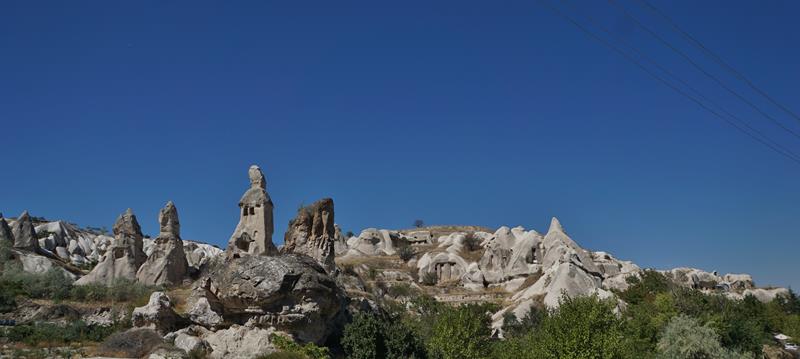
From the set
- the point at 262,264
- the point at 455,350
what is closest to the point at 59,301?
the point at 262,264

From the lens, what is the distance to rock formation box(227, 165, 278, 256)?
126 ft

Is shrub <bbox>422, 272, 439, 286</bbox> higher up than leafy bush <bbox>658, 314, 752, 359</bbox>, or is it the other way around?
shrub <bbox>422, 272, 439, 286</bbox>

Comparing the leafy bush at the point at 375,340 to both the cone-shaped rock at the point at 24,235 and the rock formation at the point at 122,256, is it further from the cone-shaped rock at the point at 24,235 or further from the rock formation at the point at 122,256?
the cone-shaped rock at the point at 24,235

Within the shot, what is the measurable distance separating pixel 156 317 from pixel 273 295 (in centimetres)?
455

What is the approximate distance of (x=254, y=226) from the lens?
3878cm

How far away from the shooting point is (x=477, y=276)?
60.1 metres

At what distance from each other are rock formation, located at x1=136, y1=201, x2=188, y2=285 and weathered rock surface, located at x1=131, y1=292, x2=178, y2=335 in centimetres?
1330

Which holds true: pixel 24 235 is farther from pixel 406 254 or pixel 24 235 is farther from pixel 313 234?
pixel 406 254

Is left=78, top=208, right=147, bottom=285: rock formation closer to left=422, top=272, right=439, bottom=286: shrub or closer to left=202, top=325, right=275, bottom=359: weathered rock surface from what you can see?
left=202, top=325, right=275, bottom=359: weathered rock surface

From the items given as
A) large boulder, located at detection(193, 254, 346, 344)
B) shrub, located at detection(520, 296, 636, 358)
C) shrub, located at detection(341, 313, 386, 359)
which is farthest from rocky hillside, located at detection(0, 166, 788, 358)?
shrub, located at detection(520, 296, 636, 358)

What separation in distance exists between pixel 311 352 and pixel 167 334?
5099 mm

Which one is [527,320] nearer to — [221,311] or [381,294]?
[381,294]

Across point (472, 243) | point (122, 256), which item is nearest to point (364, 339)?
point (122, 256)

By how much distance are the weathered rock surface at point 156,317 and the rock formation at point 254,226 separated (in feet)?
47.4
